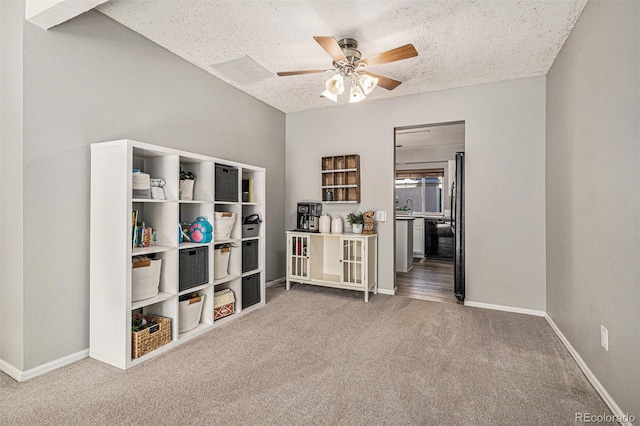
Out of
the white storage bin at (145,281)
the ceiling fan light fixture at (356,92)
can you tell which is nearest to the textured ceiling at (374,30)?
the ceiling fan light fixture at (356,92)

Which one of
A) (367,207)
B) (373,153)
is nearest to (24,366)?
(367,207)

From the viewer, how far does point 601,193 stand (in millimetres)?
1885

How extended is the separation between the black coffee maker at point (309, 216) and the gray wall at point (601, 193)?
259 centimetres

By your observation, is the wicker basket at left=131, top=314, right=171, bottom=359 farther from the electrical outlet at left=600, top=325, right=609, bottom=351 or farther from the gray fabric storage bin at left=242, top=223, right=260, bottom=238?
the electrical outlet at left=600, top=325, right=609, bottom=351

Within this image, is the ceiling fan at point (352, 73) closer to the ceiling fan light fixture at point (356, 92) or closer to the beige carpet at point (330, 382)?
the ceiling fan light fixture at point (356, 92)

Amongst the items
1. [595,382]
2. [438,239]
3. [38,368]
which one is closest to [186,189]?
[38,368]

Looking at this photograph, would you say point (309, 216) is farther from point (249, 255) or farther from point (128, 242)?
point (128, 242)

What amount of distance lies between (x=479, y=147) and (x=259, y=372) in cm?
319

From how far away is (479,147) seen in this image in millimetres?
3590

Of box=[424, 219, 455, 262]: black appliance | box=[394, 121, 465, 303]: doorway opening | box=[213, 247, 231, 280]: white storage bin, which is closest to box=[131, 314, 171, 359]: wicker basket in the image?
box=[213, 247, 231, 280]: white storage bin

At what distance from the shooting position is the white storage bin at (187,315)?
2.65 m

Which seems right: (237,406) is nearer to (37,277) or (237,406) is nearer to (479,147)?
(37,277)

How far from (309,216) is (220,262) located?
1.56 meters

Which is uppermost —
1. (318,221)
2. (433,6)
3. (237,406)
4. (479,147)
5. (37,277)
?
(433,6)
